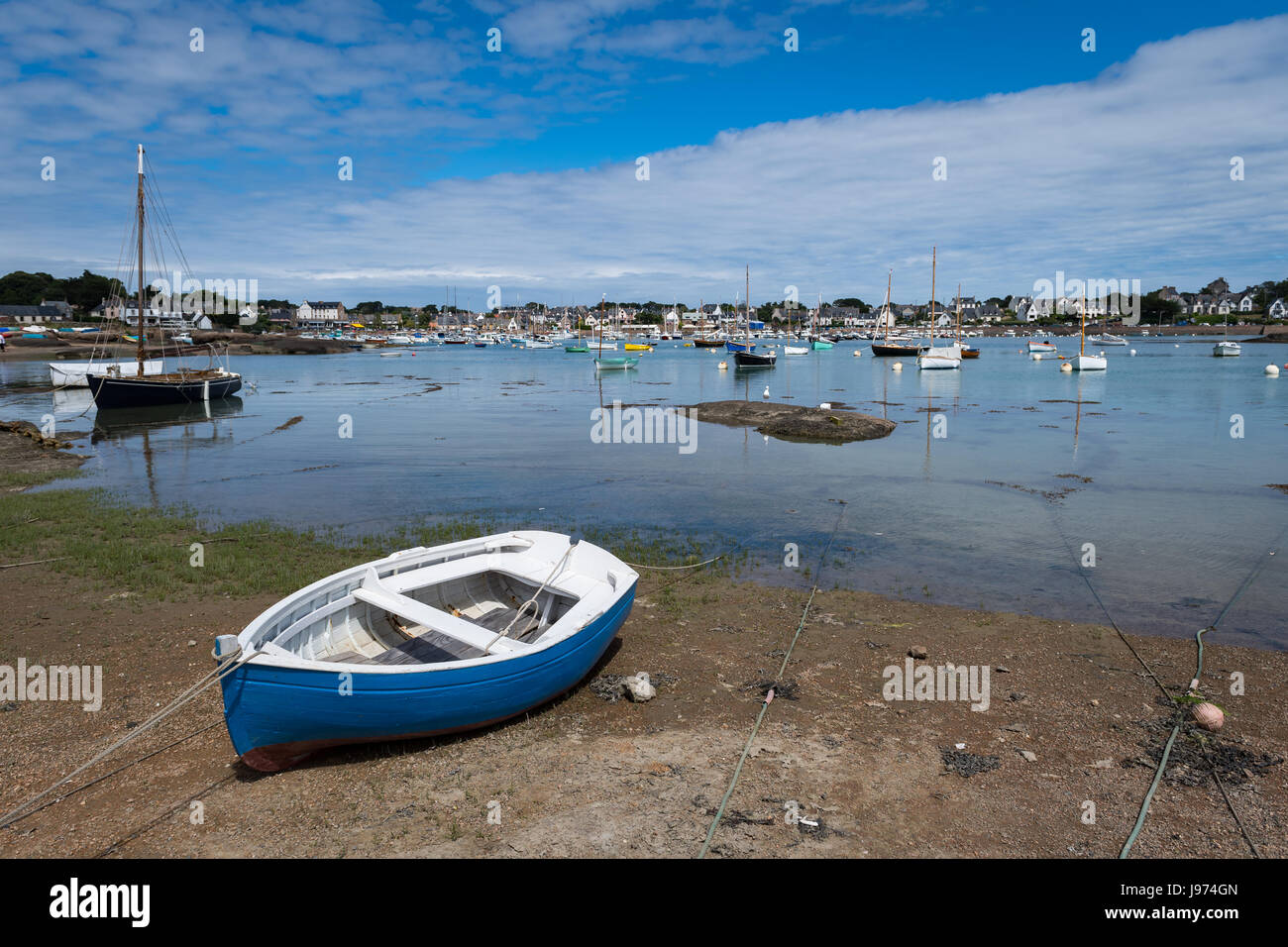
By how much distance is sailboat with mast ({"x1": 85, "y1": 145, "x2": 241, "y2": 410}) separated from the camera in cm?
4269

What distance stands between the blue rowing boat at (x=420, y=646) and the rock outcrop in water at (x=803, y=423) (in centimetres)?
2468

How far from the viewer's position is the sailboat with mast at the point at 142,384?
4269cm

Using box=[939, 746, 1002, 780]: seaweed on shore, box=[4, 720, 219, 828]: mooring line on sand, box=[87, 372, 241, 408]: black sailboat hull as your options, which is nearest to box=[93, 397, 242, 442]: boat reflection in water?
box=[87, 372, 241, 408]: black sailboat hull

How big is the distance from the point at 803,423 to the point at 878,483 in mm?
12485

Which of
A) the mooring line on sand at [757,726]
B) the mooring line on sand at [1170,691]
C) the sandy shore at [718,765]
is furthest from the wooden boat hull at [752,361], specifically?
the sandy shore at [718,765]

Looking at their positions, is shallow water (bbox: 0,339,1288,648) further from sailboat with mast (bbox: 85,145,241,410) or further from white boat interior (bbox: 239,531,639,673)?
white boat interior (bbox: 239,531,639,673)

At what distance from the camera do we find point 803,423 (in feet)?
119

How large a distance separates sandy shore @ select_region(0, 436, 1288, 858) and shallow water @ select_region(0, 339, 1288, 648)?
3491mm

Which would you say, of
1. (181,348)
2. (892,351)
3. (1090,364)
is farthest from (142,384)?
(892,351)

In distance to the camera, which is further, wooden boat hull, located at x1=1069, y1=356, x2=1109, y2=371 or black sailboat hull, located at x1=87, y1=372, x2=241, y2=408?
wooden boat hull, located at x1=1069, y1=356, x2=1109, y2=371

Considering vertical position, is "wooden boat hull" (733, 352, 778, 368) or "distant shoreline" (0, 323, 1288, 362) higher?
"distant shoreline" (0, 323, 1288, 362)

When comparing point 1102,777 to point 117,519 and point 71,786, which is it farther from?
point 117,519

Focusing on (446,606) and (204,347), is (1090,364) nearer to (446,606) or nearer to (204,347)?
(446,606)
